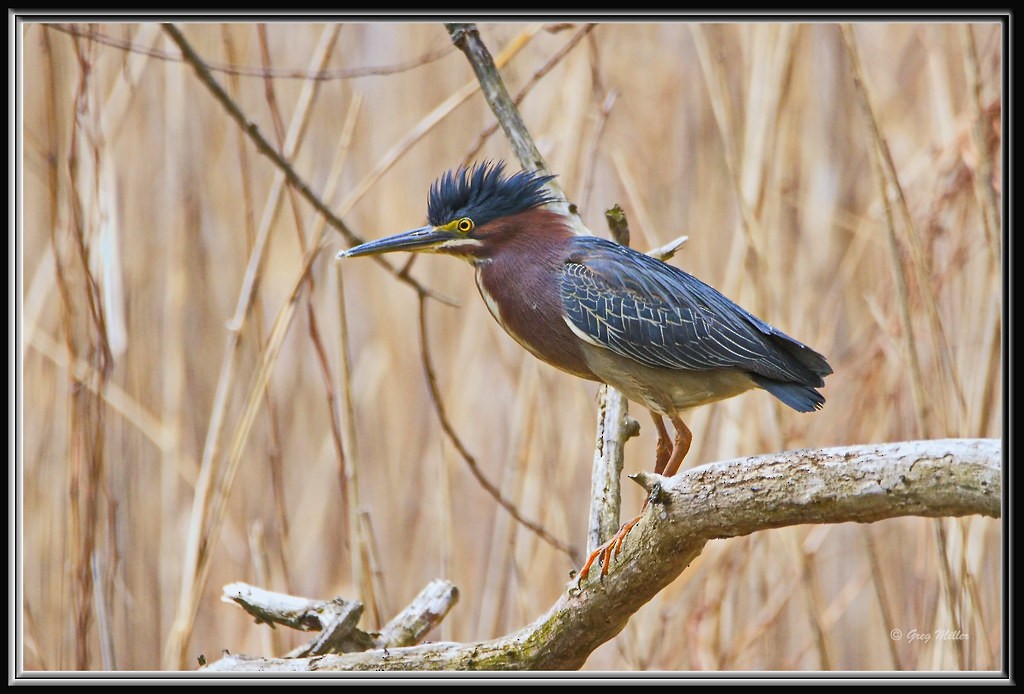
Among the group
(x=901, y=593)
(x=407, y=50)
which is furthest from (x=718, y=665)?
(x=407, y=50)

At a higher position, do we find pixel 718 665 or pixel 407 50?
pixel 407 50

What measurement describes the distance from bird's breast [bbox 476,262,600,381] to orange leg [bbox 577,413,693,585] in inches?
8.9

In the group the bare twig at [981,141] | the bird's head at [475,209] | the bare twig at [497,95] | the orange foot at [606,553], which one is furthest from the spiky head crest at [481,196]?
the bare twig at [981,141]

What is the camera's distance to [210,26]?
2.77 meters

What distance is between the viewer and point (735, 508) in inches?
54.7

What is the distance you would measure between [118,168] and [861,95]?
2.05 metres

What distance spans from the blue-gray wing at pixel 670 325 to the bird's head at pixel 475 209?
7.2 inches

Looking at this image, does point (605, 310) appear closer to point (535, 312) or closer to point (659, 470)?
point (535, 312)

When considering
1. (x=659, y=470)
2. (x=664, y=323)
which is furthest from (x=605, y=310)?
→ (x=659, y=470)

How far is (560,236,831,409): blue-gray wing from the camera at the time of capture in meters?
1.96

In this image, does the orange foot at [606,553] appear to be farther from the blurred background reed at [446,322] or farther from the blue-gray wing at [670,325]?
the blurred background reed at [446,322]

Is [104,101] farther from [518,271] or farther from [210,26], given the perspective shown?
[518,271]

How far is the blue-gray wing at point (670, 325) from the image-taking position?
1.96 meters

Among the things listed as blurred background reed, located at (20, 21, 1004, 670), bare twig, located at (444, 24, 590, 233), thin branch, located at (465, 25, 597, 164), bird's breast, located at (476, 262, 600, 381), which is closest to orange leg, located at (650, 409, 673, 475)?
bird's breast, located at (476, 262, 600, 381)
